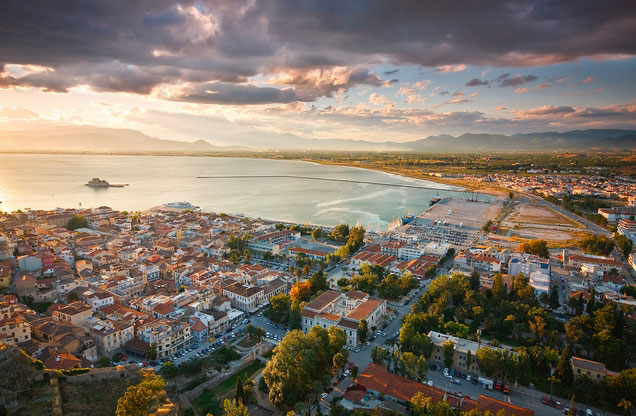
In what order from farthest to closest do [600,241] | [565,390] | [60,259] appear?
[600,241], [60,259], [565,390]

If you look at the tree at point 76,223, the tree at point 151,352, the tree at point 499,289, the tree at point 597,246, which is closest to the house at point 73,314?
the tree at point 151,352

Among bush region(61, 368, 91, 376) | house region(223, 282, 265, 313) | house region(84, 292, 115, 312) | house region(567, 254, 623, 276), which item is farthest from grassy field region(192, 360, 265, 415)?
house region(567, 254, 623, 276)

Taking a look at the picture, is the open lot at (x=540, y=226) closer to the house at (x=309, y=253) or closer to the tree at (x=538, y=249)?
the tree at (x=538, y=249)

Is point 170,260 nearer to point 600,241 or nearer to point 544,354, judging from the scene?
point 544,354

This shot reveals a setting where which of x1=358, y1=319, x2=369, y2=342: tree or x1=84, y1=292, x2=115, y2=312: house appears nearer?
x1=358, y1=319, x2=369, y2=342: tree

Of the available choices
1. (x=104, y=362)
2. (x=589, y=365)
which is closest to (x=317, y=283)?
(x=104, y=362)

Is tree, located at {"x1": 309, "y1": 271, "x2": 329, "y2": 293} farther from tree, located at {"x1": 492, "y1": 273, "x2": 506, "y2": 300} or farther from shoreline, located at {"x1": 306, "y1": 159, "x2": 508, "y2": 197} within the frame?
shoreline, located at {"x1": 306, "y1": 159, "x2": 508, "y2": 197}

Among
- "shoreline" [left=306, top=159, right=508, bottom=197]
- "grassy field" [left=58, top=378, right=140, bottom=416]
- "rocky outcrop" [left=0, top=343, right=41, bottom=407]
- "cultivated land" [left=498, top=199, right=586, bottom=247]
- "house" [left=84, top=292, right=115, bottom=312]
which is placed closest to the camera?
"rocky outcrop" [left=0, top=343, right=41, bottom=407]

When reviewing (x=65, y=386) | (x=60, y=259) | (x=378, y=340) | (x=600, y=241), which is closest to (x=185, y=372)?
(x=65, y=386)
